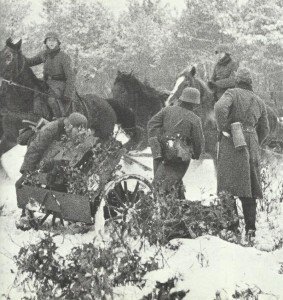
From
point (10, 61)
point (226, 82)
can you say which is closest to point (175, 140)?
point (226, 82)

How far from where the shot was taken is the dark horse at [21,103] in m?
8.01

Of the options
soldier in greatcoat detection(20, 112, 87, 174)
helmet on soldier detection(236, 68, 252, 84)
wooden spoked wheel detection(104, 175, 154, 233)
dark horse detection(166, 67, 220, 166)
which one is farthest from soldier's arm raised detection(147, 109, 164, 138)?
dark horse detection(166, 67, 220, 166)

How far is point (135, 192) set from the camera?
18.3 feet

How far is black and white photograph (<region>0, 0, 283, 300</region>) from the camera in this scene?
11.8 ft

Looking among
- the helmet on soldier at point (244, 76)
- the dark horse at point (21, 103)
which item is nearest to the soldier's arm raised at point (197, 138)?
the helmet on soldier at point (244, 76)

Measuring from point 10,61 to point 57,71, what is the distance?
2.50 feet

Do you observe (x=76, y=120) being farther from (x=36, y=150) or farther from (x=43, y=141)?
(x=36, y=150)

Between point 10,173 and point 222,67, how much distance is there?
12.8ft

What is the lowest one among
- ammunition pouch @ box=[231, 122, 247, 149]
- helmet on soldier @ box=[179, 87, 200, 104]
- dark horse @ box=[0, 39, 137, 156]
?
dark horse @ box=[0, 39, 137, 156]

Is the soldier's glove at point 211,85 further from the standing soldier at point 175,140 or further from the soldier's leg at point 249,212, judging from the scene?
the soldier's leg at point 249,212

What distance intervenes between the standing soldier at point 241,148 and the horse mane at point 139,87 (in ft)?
14.8

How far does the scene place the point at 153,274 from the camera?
3535 millimetres

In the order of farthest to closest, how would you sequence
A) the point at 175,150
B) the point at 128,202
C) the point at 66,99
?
the point at 66,99, the point at 175,150, the point at 128,202

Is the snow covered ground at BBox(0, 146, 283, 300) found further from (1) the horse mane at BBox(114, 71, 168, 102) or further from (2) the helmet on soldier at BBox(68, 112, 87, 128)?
(1) the horse mane at BBox(114, 71, 168, 102)
